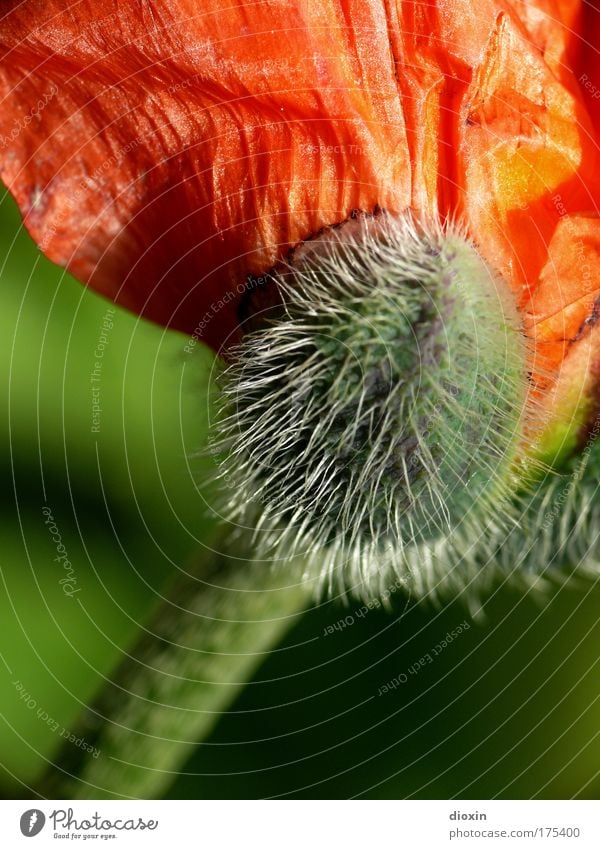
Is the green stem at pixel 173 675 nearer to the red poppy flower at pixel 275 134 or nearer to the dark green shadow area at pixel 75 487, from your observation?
the dark green shadow area at pixel 75 487

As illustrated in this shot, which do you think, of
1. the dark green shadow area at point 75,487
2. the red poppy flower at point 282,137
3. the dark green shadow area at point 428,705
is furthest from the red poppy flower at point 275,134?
the dark green shadow area at point 428,705

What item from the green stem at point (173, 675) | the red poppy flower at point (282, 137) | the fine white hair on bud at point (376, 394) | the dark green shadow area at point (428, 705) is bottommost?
the dark green shadow area at point (428, 705)

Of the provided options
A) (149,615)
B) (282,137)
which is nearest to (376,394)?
(282,137)

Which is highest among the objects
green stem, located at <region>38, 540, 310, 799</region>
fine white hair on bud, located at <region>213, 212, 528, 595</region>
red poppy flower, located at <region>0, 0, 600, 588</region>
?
red poppy flower, located at <region>0, 0, 600, 588</region>

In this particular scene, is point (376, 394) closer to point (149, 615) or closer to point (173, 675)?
point (173, 675)

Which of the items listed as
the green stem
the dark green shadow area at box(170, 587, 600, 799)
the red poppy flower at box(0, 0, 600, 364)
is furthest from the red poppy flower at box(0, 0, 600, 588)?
the dark green shadow area at box(170, 587, 600, 799)

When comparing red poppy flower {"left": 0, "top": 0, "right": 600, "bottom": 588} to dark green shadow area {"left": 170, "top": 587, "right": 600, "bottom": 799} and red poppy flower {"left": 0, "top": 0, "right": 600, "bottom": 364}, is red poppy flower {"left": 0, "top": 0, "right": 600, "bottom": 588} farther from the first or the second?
dark green shadow area {"left": 170, "top": 587, "right": 600, "bottom": 799}
